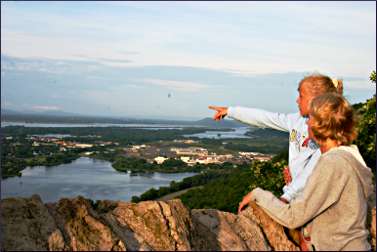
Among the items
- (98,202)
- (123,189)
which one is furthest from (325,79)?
(123,189)

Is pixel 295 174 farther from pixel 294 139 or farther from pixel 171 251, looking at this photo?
pixel 171 251

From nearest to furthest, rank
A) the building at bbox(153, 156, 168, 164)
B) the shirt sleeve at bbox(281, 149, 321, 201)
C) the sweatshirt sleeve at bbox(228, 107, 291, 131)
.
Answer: the shirt sleeve at bbox(281, 149, 321, 201)
the sweatshirt sleeve at bbox(228, 107, 291, 131)
the building at bbox(153, 156, 168, 164)

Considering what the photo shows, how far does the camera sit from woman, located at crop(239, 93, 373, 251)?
2.57 metres

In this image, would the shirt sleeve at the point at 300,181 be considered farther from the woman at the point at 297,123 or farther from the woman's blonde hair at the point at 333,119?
the woman's blonde hair at the point at 333,119

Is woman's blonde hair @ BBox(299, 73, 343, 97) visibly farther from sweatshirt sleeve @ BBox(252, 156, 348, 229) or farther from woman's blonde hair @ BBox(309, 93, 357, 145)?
sweatshirt sleeve @ BBox(252, 156, 348, 229)

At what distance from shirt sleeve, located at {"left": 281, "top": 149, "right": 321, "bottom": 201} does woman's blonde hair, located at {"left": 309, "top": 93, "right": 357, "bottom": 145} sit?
15.8 inches

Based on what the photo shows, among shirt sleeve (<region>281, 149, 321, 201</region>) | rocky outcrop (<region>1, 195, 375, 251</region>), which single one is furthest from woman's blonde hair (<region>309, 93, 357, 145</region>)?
rocky outcrop (<region>1, 195, 375, 251</region>)

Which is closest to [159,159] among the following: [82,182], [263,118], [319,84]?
[82,182]

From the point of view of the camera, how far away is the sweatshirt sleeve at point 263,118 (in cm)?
351

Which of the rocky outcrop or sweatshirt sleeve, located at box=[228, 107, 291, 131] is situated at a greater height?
sweatshirt sleeve, located at box=[228, 107, 291, 131]

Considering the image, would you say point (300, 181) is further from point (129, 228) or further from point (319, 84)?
point (129, 228)

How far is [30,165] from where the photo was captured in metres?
68.2

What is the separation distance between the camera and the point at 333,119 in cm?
261

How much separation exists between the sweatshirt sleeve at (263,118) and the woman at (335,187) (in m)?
0.83
